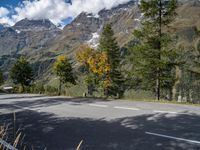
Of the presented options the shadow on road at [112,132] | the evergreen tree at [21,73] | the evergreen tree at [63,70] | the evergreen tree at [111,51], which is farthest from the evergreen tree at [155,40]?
the evergreen tree at [21,73]

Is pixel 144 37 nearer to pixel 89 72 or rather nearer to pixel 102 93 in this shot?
pixel 89 72

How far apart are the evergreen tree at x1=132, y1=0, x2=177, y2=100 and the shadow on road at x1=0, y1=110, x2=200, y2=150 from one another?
15.2 metres

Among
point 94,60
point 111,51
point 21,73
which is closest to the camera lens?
point 94,60

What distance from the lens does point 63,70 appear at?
182 feet

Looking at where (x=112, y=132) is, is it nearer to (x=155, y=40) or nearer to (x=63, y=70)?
(x=155, y=40)

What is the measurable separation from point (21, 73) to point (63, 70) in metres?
13.4

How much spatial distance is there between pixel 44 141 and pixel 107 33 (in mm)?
41139

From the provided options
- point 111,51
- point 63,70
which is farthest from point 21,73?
point 111,51

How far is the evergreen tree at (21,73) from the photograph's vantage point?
6319cm

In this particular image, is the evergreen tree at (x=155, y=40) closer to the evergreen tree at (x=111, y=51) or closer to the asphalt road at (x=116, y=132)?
the asphalt road at (x=116, y=132)

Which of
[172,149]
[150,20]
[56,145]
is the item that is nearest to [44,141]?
[56,145]

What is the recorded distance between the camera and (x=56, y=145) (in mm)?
8242

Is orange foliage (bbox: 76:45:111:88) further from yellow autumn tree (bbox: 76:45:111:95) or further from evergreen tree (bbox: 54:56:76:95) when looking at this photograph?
evergreen tree (bbox: 54:56:76:95)

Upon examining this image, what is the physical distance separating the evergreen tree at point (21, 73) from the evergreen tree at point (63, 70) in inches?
476
